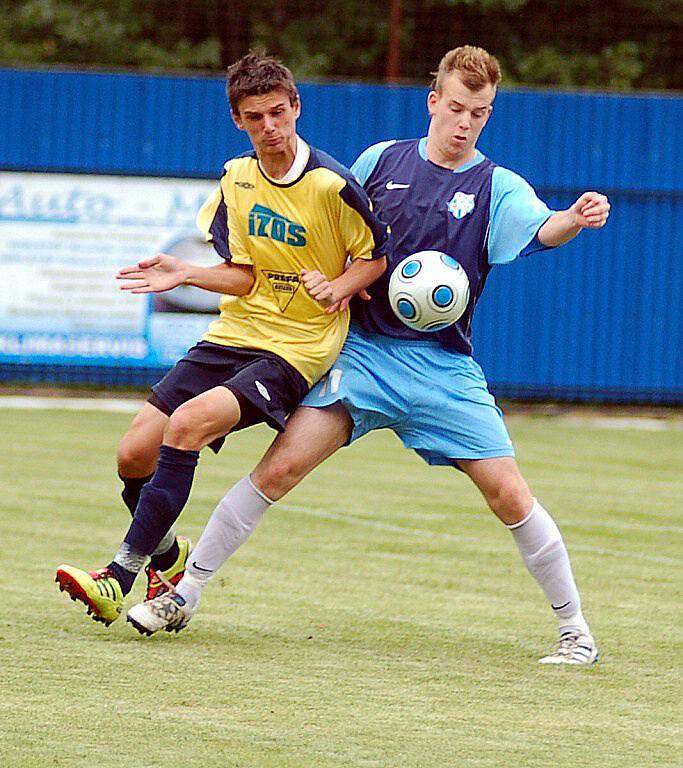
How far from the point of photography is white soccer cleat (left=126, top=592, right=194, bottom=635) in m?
5.72

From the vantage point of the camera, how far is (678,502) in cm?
1061

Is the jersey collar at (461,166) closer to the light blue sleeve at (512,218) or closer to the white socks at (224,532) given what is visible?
the light blue sleeve at (512,218)

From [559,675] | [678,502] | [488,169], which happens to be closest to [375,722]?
[559,675]

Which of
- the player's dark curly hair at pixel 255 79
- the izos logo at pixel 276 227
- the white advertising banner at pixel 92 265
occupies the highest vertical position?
the player's dark curly hair at pixel 255 79

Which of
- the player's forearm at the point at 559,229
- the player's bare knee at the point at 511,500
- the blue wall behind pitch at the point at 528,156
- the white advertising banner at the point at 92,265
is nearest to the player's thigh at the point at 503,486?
the player's bare knee at the point at 511,500

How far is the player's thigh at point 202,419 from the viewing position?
5566 millimetres

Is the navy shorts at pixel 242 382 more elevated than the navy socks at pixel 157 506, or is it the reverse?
the navy shorts at pixel 242 382

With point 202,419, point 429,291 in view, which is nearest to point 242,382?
point 202,419

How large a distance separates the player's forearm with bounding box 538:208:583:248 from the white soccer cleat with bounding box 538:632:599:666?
1359 millimetres

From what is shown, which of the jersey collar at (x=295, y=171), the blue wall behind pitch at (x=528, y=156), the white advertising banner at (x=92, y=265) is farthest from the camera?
the blue wall behind pitch at (x=528, y=156)

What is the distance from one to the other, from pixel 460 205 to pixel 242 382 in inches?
38.5

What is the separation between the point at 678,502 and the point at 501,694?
567 cm

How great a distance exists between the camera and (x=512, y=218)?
18.8 ft

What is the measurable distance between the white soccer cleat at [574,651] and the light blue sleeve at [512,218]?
133cm
